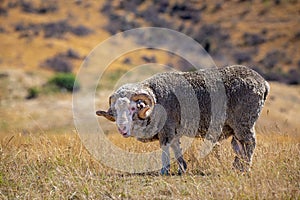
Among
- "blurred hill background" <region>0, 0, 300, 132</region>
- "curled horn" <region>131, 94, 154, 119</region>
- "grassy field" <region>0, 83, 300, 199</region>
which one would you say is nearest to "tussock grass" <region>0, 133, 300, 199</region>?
"grassy field" <region>0, 83, 300, 199</region>

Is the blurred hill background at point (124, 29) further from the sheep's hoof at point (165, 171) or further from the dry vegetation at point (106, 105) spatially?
the sheep's hoof at point (165, 171)

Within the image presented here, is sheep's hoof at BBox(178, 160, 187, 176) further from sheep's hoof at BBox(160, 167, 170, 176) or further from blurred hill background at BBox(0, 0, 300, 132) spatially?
blurred hill background at BBox(0, 0, 300, 132)

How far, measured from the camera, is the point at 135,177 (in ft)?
27.2

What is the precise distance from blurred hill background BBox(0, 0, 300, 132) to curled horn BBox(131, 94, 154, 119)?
65.2 ft

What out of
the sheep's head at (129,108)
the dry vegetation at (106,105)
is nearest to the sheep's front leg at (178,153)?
the dry vegetation at (106,105)

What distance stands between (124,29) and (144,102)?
4020cm

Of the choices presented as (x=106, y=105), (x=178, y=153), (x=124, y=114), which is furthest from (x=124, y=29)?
(x=124, y=114)

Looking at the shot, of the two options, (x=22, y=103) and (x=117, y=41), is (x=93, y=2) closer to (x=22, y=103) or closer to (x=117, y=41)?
(x=117, y=41)

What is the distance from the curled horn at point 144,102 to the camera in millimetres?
8461

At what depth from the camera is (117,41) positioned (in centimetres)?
4275

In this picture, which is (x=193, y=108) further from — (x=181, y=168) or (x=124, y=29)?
(x=124, y=29)

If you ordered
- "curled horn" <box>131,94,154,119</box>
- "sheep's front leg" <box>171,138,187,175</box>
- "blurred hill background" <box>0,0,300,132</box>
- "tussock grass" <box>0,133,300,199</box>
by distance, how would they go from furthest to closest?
"blurred hill background" <box>0,0,300,132</box> < "sheep's front leg" <box>171,138,187,175</box> < "curled horn" <box>131,94,154,119</box> < "tussock grass" <box>0,133,300,199</box>

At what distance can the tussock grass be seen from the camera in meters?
6.87

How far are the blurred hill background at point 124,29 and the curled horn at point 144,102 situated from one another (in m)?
19.9
